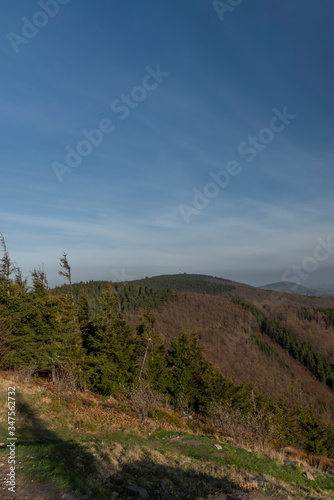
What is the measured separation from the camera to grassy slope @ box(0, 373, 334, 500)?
764 centimetres

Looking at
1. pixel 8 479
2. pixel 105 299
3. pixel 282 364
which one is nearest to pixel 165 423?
pixel 8 479

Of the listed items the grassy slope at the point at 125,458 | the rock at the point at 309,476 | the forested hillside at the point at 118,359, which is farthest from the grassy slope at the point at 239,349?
the rock at the point at 309,476

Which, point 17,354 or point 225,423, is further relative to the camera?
point 17,354

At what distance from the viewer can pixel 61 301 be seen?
27.0 m

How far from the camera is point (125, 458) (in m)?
9.45

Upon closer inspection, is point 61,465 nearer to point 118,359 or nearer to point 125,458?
point 125,458

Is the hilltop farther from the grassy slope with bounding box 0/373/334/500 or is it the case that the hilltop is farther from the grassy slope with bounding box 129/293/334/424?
the grassy slope with bounding box 129/293/334/424

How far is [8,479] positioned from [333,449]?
1700 inches

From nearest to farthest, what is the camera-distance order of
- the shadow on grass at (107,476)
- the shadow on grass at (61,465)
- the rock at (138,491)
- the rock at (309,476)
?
1. the shadow on grass at (61,465)
2. the shadow on grass at (107,476)
3. the rock at (138,491)
4. the rock at (309,476)

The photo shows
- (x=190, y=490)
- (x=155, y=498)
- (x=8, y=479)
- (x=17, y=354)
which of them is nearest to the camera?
(x=8, y=479)

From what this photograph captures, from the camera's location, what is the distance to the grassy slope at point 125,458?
25.1 ft

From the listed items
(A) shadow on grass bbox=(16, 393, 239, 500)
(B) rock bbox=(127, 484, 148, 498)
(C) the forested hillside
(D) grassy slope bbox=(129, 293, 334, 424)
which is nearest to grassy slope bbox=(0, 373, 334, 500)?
(A) shadow on grass bbox=(16, 393, 239, 500)

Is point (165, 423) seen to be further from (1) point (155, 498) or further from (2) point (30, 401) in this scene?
(1) point (155, 498)

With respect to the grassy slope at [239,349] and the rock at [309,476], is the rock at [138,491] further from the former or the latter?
the grassy slope at [239,349]
